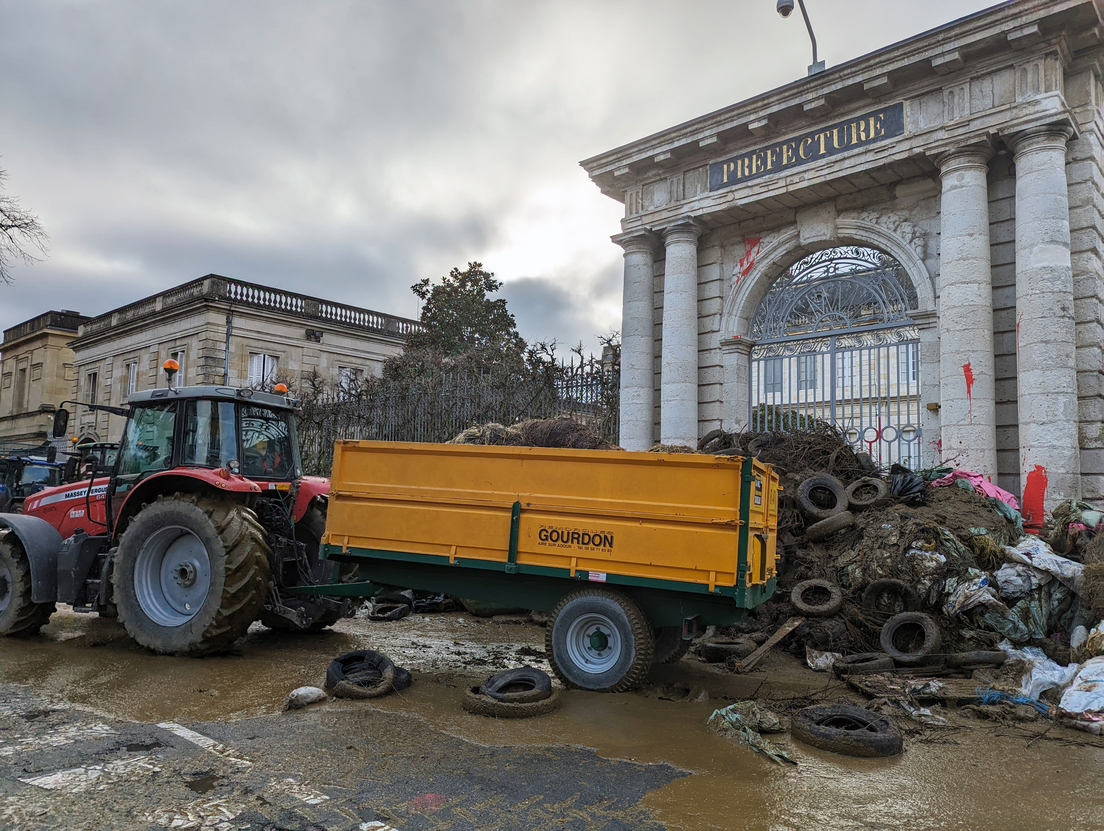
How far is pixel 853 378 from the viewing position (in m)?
11.4

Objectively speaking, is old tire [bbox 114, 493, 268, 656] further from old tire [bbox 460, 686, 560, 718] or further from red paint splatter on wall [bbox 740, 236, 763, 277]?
red paint splatter on wall [bbox 740, 236, 763, 277]

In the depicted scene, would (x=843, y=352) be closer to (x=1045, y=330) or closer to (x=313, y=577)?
(x=1045, y=330)

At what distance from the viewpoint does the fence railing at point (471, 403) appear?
43.1 ft

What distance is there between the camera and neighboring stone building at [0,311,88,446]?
3562 centimetres

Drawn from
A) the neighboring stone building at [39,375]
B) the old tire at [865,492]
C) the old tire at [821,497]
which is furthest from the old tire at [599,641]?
the neighboring stone building at [39,375]

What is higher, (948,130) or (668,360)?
(948,130)

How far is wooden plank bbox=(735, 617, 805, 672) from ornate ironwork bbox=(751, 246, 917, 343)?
19.5ft

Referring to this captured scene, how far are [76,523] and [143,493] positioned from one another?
1.35 m

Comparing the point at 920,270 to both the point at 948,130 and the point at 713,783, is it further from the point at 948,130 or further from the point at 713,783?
the point at 713,783

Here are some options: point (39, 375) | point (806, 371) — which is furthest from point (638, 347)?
point (39, 375)

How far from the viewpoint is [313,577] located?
24.0 ft

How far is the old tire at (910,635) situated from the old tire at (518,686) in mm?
3047

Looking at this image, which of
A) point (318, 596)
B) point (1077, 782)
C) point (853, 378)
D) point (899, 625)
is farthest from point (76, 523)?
point (853, 378)

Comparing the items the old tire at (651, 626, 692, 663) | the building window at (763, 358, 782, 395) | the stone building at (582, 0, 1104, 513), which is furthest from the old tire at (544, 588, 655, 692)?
the building window at (763, 358, 782, 395)
